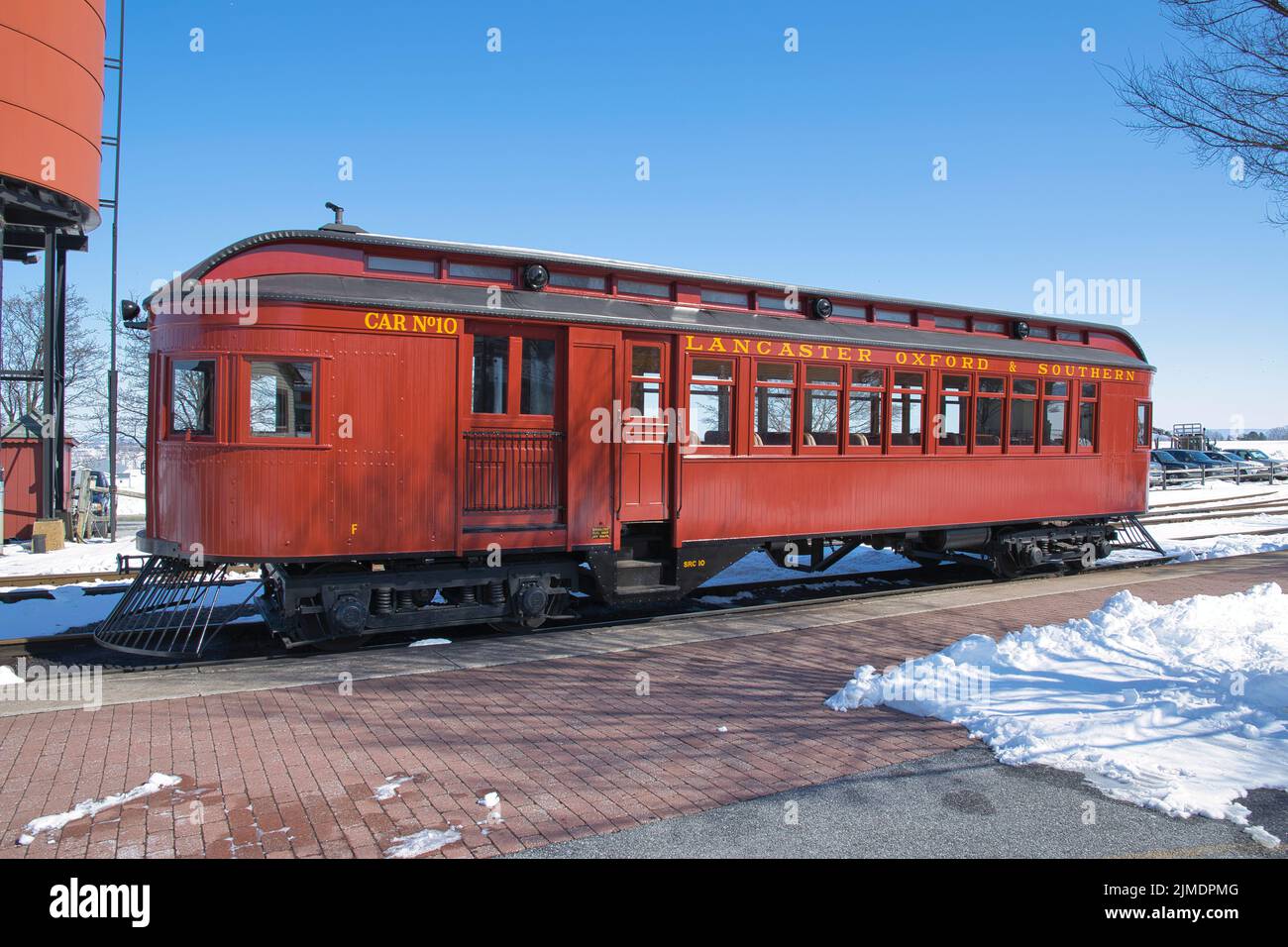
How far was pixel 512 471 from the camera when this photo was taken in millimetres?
8406

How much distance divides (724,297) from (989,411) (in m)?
4.67

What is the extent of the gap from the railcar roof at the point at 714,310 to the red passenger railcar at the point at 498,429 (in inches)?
1.3

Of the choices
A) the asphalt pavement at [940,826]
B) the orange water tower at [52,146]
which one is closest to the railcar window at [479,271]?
the asphalt pavement at [940,826]

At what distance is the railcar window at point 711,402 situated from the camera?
9.45m

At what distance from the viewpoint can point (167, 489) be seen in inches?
309

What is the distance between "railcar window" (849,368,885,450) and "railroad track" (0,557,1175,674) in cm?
200

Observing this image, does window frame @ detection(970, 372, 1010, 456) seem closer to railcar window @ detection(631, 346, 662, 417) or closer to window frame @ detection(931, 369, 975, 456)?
window frame @ detection(931, 369, 975, 456)

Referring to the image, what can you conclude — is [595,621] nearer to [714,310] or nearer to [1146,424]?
[714,310]

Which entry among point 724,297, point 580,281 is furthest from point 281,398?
point 724,297

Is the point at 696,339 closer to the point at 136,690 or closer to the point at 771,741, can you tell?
the point at 771,741

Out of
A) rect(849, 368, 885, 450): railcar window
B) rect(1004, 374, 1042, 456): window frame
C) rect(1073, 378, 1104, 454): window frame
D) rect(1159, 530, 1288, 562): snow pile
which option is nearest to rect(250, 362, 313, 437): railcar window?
rect(849, 368, 885, 450): railcar window

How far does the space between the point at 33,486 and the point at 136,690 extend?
1774cm

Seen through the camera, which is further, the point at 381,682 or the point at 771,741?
the point at 381,682
